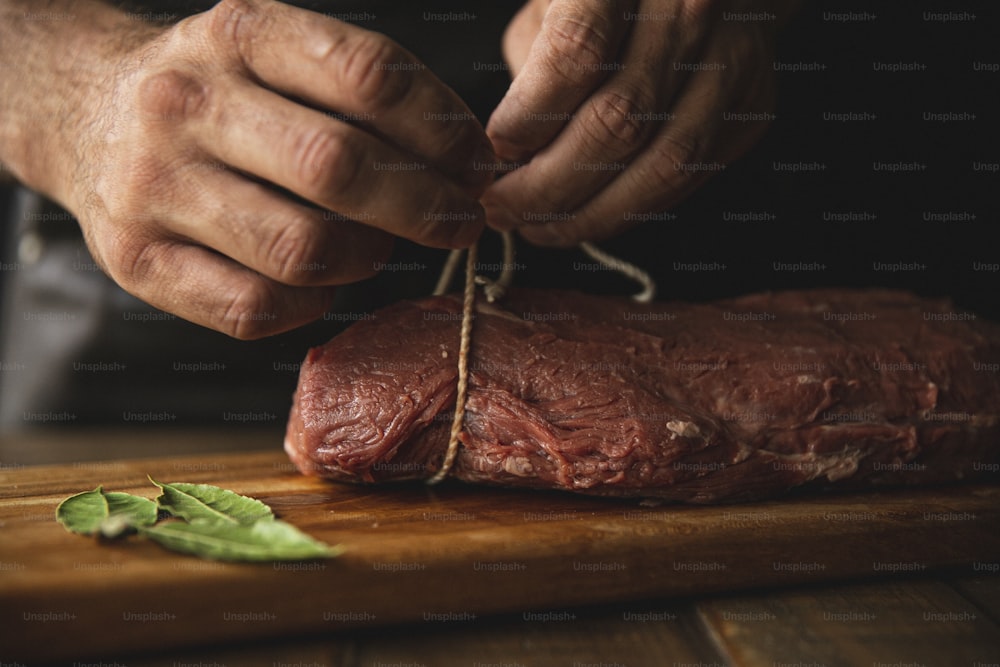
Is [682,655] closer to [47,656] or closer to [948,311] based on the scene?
[47,656]

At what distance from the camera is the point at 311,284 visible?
1.88 meters

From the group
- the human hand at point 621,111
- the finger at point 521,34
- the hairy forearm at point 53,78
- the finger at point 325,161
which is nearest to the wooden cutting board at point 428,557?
the finger at point 325,161

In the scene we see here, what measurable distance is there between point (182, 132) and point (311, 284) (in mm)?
459

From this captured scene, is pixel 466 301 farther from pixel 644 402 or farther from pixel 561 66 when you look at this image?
pixel 561 66

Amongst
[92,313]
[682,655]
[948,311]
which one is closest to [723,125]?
[948,311]

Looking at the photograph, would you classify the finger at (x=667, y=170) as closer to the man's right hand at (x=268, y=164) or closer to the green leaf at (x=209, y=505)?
the man's right hand at (x=268, y=164)

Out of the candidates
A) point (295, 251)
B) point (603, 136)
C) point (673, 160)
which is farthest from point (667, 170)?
point (295, 251)

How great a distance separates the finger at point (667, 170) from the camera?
2.24 metres

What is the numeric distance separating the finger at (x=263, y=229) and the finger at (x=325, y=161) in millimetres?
64

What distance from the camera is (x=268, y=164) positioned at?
1.75 meters

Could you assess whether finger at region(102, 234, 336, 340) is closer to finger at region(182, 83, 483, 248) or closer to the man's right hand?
the man's right hand

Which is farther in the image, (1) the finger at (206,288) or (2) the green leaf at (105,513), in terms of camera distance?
(1) the finger at (206,288)

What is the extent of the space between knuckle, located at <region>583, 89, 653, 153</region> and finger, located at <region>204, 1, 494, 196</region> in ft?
1.38

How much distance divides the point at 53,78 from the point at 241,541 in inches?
63.7
